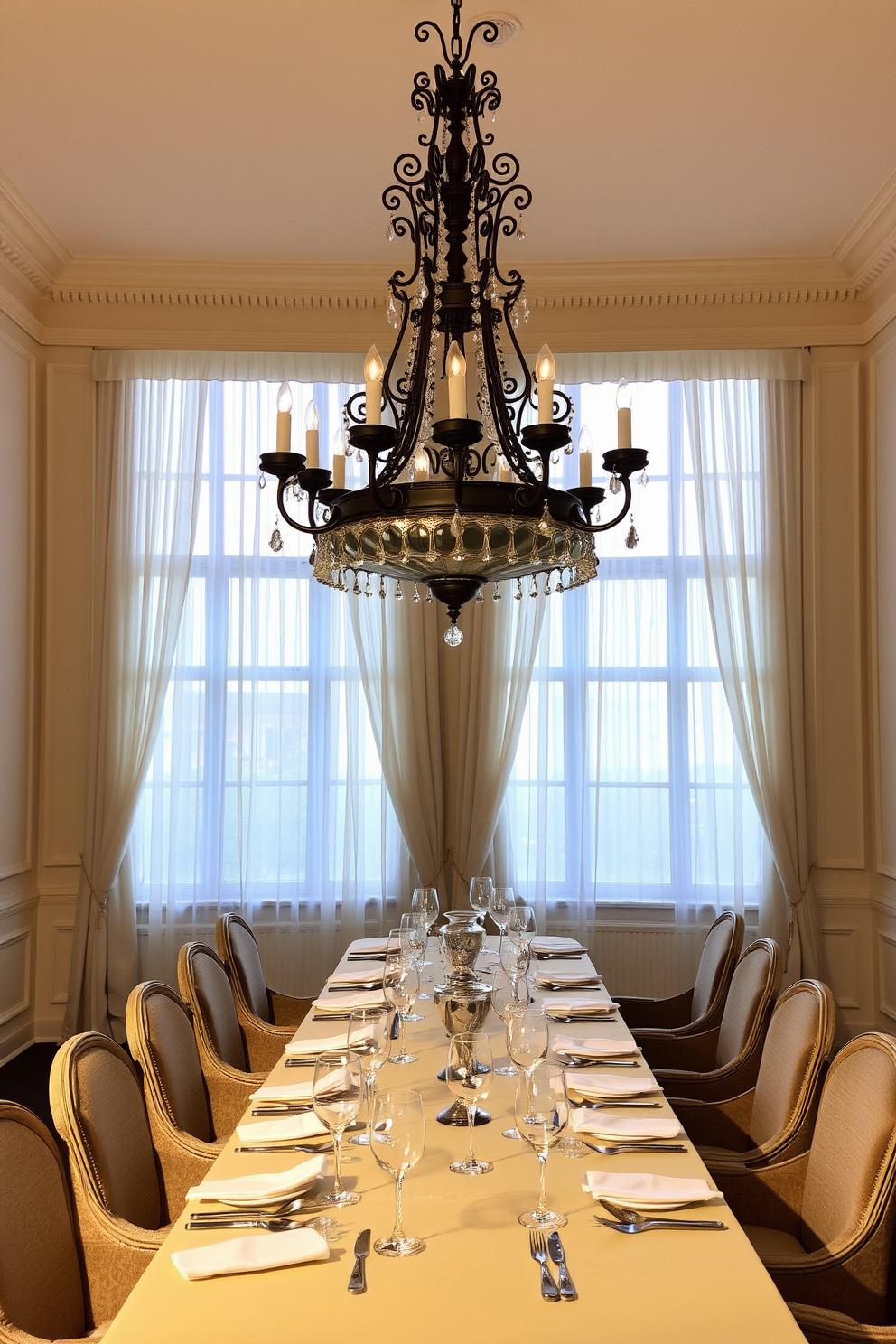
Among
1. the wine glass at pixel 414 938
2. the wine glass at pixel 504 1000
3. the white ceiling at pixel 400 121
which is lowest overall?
the wine glass at pixel 504 1000

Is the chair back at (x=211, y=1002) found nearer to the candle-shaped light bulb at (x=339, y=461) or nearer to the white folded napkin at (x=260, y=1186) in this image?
the white folded napkin at (x=260, y=1186)

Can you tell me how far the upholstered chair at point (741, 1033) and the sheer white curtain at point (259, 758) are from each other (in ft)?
7.64

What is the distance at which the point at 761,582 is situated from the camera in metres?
5.04

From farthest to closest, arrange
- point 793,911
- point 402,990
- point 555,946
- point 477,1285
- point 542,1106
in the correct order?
point 793,911 < point 555,946 < point 402,990 < point 542,1106 < point 477,1285

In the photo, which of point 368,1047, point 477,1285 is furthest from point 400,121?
point 477,1285

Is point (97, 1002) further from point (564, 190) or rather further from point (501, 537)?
point (564, 190)

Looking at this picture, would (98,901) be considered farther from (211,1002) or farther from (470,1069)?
(470,1069)

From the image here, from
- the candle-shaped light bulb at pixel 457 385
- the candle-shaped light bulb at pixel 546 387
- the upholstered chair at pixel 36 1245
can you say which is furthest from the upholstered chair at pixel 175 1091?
the candle-shaped light bulb at pixel 546 387

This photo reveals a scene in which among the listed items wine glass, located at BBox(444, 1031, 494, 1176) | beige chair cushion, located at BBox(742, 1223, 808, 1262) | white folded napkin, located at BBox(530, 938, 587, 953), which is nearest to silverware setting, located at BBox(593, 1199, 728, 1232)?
wine glass, located at BBox(444, 1031, 494, 1176)

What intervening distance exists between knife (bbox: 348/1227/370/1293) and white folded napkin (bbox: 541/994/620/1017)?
1291mm

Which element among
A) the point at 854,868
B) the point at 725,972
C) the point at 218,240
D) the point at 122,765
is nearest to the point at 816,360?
the point at 854,868

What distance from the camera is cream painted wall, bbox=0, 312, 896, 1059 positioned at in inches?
192

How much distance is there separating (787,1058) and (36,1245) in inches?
61.4

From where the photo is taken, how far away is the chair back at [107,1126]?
185cm
